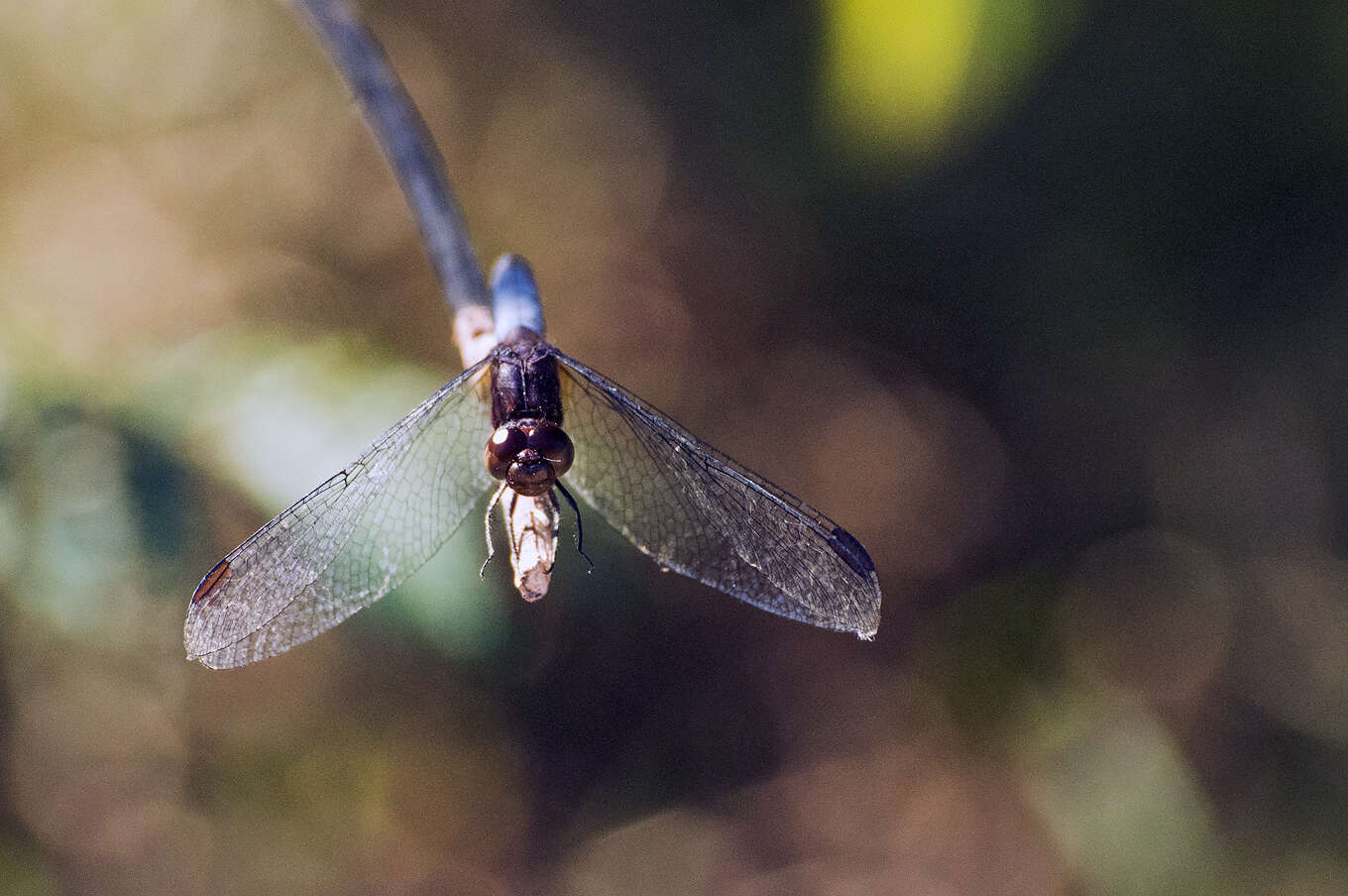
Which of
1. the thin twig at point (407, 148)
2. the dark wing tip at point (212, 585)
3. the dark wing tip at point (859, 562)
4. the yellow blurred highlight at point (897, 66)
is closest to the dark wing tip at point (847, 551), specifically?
the dark wing tip at point (859, 562)

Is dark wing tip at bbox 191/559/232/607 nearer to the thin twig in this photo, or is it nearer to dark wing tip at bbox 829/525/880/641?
the thin twig

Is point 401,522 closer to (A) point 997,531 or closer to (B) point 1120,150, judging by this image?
(A) point 997,531

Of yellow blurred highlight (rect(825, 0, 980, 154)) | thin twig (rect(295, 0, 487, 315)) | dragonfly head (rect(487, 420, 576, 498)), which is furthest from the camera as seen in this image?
yellow blurred highlight (rect(825, 0, 980, 154))

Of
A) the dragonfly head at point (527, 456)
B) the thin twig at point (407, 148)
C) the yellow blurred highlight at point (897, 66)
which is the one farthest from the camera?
the yellow blurred highlight at point (897, 66)

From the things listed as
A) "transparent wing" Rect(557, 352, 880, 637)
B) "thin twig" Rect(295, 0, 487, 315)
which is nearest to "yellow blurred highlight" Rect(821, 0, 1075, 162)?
"thin twig" Rect(295, 0, 487, 315)

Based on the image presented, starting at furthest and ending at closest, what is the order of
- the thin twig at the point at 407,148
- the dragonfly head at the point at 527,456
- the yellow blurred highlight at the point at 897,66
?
the yellow blurred highlight at the point at 897,66, the thin twig at the point at 407,148, the dragonfly head at the point at 527,456

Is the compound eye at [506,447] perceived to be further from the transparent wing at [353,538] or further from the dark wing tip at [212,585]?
the dark wing tip at [212,585]

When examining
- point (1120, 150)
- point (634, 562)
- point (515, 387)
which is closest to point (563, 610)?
point (634, 562)
